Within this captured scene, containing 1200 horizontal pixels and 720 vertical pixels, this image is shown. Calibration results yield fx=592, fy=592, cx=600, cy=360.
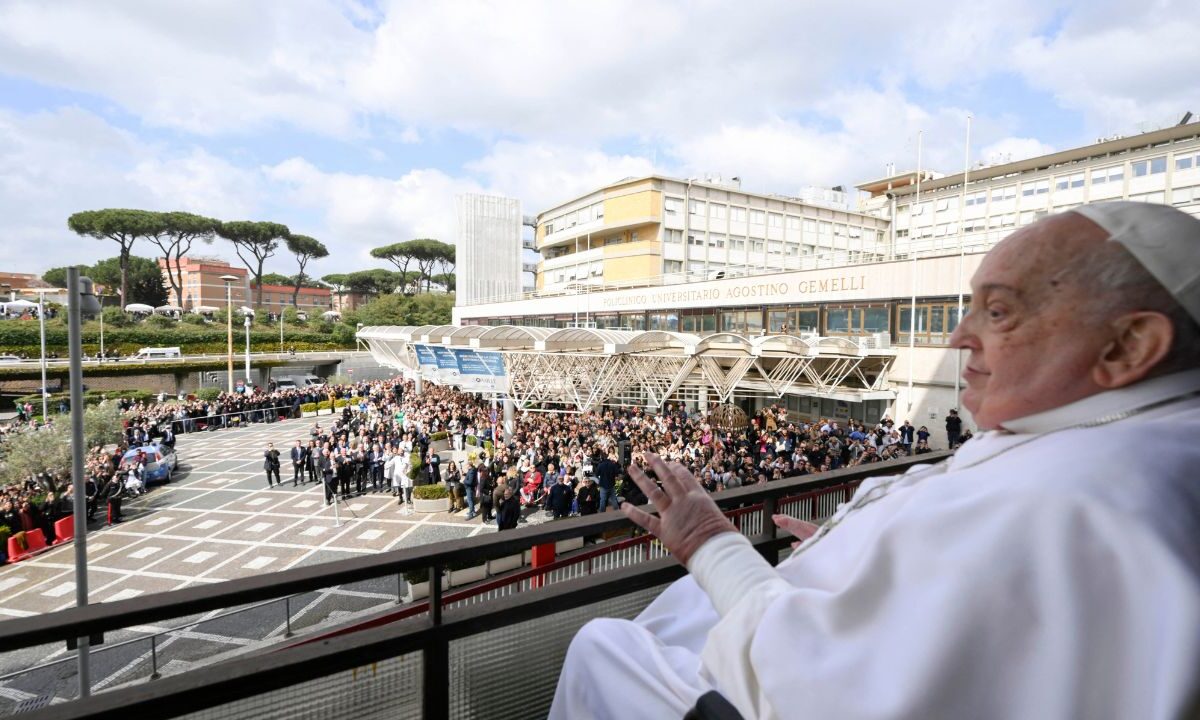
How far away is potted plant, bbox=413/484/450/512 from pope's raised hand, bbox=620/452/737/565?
13837mm

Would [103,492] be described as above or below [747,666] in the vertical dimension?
below

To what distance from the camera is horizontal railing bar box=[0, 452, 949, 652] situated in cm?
121

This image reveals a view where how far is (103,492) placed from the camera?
48.6 feet

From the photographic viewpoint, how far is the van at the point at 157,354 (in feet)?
150

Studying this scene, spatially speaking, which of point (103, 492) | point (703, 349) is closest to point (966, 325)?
point (703, 349)

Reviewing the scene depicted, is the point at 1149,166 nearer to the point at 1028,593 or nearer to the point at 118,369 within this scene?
the point at 1028,593

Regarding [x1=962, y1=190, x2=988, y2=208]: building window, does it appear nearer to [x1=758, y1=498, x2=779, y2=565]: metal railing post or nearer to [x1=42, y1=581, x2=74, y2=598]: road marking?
[x1=758, y1=498, x2=779, y2=565]: metal railing post

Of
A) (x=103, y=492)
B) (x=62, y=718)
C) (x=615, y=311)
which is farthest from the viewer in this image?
(x=615, y=311)

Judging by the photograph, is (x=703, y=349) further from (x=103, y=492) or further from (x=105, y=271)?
(x=105, y=271)

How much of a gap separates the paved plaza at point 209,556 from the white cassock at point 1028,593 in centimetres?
637

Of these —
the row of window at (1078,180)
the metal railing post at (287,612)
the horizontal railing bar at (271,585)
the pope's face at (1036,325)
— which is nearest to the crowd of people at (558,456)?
the metal railing post at (287,612)

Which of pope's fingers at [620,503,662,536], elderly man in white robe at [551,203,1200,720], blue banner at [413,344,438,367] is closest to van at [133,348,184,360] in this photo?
blue banner at [413,344,438,367]

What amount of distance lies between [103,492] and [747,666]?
745 inches

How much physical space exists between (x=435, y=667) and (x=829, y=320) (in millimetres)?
25723
